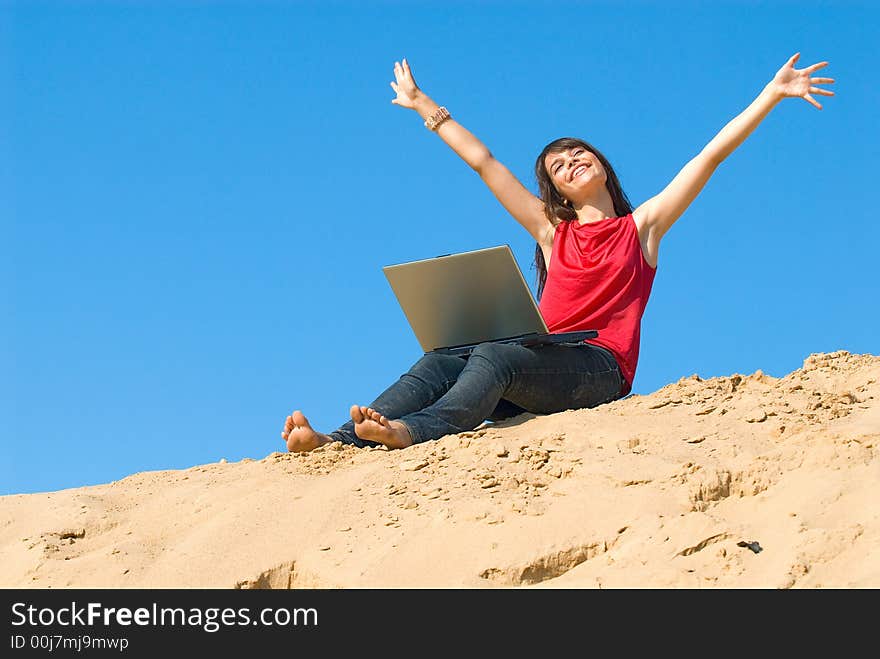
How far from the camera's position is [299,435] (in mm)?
5328

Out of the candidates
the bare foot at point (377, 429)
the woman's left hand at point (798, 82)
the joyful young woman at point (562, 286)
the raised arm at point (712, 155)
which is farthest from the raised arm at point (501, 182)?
the bare foot at point (377, 429)

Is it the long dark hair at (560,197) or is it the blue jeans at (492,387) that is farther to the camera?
the long dark hair at (560,197)

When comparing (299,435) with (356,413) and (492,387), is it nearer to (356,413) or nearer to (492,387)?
(356,413)

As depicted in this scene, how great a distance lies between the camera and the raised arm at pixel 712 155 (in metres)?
6.07

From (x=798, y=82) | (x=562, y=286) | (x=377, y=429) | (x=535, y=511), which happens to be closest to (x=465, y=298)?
(x=562, y=286)

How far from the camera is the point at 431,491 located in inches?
178

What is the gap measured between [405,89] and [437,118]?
0.28 metres

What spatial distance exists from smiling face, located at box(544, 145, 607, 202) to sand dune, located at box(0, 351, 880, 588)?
1.63 metres

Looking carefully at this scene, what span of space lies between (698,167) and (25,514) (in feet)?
13.2

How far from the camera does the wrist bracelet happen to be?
696 cm

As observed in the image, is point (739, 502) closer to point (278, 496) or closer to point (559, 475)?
point (559, 475)

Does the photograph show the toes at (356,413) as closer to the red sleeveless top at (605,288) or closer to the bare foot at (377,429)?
the bare foot at (377,429)

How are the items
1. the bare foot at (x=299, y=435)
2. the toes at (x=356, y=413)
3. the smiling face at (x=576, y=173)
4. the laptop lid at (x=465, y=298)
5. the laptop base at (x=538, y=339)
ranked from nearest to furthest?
the toes at (x=356, y=413), the bare foot at (x=299, y=435), the laptop lid at (x=465, y=298), the laptop base at (x=538, y=339), the smiling face at (x=576, y=173)
